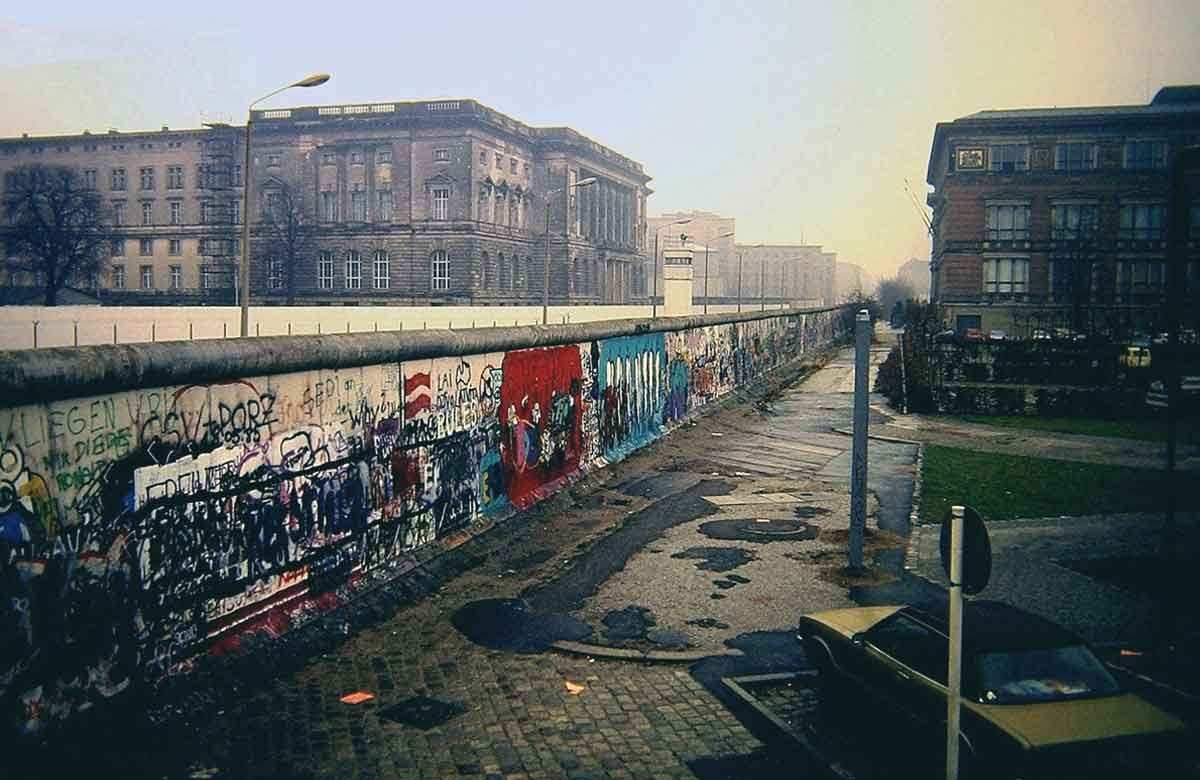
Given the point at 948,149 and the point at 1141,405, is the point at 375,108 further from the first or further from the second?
the point at 1141,405

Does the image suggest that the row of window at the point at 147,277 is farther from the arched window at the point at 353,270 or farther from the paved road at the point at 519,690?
the paved road at the point at 519,690

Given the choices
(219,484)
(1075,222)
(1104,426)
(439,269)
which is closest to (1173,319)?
(219,484)

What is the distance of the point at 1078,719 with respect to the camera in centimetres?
623

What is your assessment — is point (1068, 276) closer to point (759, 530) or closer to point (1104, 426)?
point (1104, 426)

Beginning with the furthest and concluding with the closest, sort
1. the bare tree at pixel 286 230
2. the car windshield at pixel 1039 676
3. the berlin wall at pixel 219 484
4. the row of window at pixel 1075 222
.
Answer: the bare tree at pixel 286 230
the row of window at pixel 1075 222
the berlin wall at pixel 219 484
the car windshield at pixel 1039 676

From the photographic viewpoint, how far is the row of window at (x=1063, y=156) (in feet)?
234

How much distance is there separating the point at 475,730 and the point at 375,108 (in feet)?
295

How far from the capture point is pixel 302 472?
9.55 m

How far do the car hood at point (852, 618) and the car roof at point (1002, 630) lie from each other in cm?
70

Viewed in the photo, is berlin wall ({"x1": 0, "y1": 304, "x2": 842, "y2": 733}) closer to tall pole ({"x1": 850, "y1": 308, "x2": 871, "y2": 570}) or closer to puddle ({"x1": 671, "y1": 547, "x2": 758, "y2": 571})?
puddle ({"x1": 671, "y1": 547, "x2": 758, "y2": 571})

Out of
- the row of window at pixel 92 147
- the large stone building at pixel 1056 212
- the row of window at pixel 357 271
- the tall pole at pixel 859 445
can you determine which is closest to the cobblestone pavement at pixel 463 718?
the tall pole at pixel 859 445

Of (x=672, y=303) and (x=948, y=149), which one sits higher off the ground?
(x=948, y=149)

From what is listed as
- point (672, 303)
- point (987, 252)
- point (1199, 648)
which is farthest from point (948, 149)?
point (1199, 648)

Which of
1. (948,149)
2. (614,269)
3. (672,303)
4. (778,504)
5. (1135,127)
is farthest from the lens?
(614,269)
